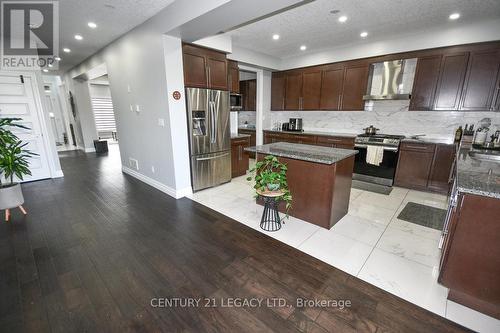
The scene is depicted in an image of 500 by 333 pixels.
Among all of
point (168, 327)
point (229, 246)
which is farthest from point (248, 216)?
point (168, 327)

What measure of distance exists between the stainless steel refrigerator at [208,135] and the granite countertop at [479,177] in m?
3.36

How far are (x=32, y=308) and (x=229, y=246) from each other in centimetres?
165

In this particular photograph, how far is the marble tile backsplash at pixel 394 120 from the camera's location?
12.7 ft

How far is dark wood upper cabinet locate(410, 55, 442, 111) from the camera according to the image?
3786mm

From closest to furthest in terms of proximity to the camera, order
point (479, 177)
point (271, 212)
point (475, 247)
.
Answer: point (475, 247), point (479, 177), point (271, 212)

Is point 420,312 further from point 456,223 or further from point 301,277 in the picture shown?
point 301,277

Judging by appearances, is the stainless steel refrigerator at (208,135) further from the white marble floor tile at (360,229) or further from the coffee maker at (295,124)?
the white marble floor tile at (360,229)

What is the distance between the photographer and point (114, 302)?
1702mm

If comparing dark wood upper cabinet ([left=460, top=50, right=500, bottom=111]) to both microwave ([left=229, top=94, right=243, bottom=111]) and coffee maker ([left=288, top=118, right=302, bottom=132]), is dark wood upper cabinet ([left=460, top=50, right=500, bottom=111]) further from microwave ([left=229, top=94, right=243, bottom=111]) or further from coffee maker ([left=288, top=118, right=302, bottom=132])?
microwave ([left=229, top=94, right=243, bottom=111])

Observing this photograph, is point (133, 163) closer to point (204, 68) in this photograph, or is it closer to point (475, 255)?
point (204, 68)

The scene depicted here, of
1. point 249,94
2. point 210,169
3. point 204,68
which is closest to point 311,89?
point 249,94

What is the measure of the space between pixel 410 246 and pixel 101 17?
5.17m

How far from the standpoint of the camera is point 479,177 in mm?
1680

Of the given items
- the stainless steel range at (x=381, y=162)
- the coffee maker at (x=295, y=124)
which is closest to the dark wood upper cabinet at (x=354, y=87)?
the stainless steel range at (x=381, y=162)
